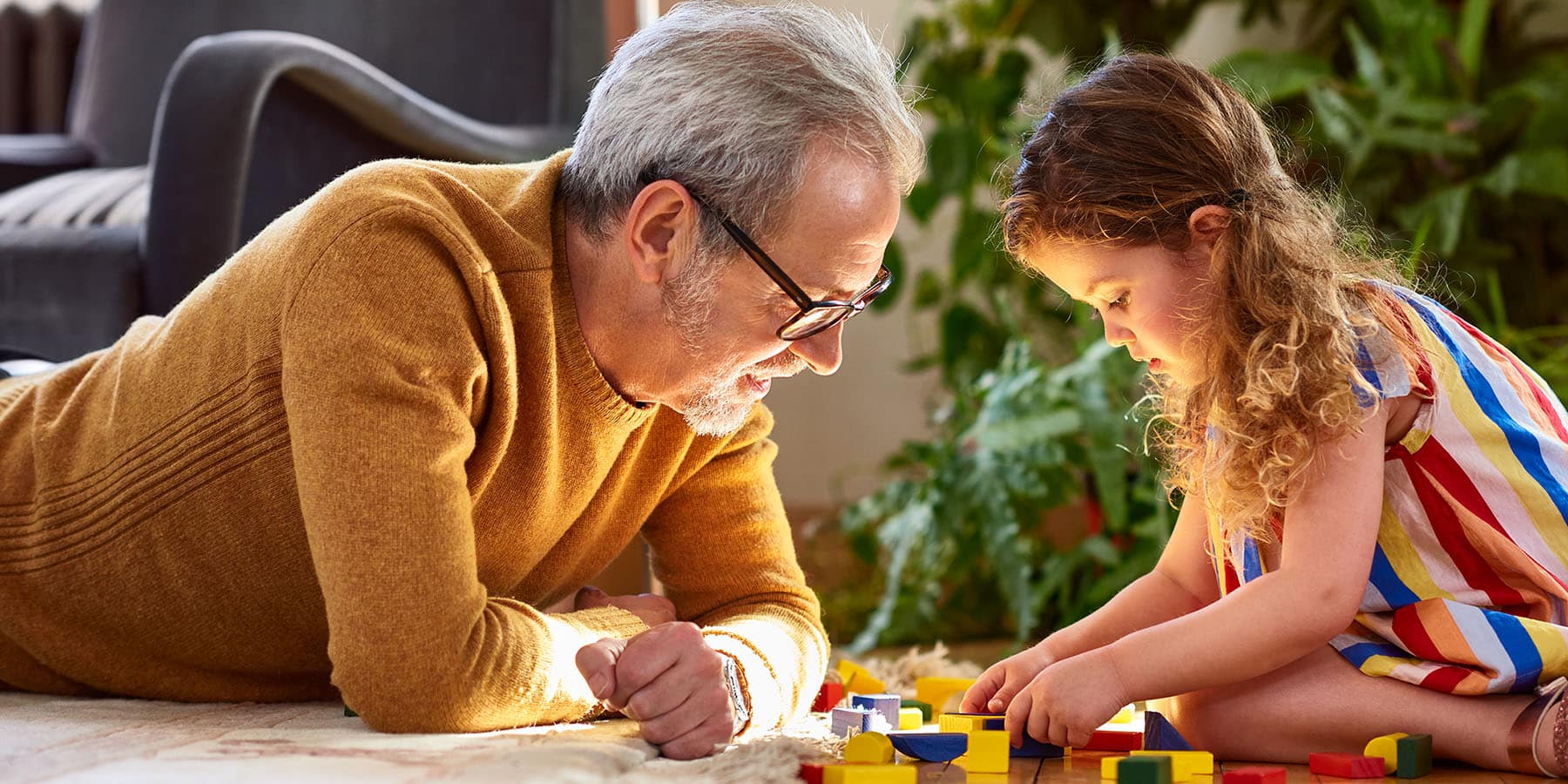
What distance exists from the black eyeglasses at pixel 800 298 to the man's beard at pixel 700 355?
0.10ft

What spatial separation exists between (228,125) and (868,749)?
105 cm

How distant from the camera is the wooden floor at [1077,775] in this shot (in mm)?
1100

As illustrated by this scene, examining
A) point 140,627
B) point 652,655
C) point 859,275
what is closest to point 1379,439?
point 859,275

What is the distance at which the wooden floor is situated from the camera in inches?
43.3

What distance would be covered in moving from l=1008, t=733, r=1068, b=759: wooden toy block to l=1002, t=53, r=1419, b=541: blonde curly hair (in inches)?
10.1

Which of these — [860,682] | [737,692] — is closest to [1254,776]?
[737,692]

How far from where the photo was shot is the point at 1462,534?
4.02 feet

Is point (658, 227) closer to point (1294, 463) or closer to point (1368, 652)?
point (1294, 463)

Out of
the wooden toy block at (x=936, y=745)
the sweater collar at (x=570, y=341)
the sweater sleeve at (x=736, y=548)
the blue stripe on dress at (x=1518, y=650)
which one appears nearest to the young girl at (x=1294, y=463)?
the blue stripe on dress at (x=1518, y=650)

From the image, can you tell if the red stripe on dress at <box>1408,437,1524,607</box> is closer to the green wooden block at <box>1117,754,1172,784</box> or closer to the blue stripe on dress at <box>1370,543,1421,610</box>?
the blue stripe on dress at <box>1370,543,1421,610</box>

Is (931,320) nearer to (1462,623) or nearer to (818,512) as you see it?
(818,512)

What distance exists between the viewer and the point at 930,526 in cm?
240

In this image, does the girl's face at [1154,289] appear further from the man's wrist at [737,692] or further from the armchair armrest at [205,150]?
the armchair armrest at [205,150]

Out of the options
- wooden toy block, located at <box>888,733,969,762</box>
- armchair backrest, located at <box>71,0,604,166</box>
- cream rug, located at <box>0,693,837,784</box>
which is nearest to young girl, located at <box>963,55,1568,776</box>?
wooden toy block, located at <box>888,733,969,762</box>
